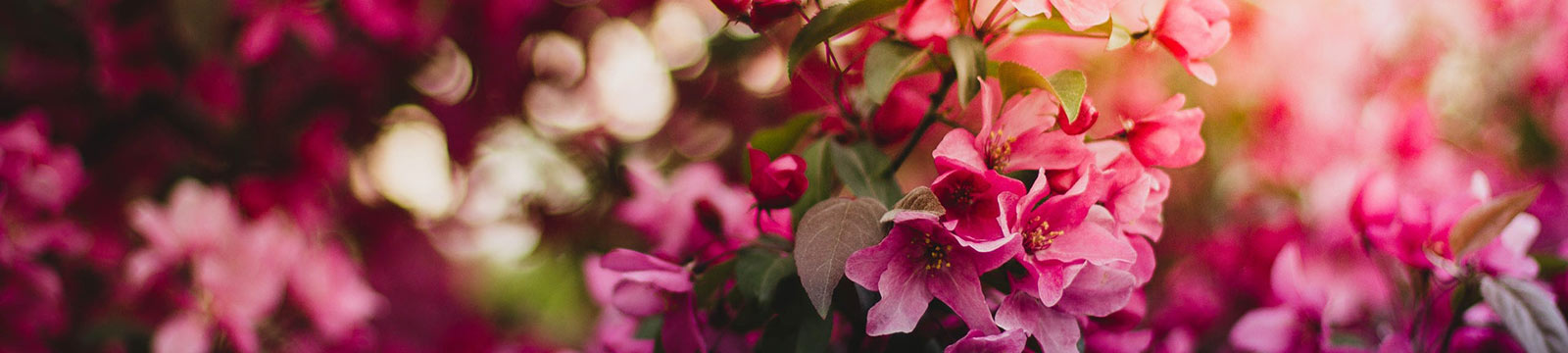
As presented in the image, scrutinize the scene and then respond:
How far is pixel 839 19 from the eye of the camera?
0.55 meters

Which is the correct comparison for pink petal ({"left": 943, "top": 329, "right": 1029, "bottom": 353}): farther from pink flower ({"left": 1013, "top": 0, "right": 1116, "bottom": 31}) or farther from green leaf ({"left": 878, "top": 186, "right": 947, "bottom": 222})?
pink flower ({"left": 1013, "top": 0, "right": 1116, "bottom": 31})

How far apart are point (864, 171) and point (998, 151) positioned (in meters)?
0.10

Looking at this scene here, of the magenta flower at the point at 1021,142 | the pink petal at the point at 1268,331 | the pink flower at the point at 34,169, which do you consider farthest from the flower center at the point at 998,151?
the pink flower at the point at 34,169

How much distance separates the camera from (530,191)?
1.80m

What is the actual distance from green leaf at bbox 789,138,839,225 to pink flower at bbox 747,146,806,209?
23mm

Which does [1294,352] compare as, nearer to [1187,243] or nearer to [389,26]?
[1187,243]

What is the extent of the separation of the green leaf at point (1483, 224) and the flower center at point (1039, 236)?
44 cm

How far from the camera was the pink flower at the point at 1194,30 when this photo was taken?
604mm

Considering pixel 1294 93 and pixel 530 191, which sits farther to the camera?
pixel 530 191

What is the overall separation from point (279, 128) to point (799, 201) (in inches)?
52.2

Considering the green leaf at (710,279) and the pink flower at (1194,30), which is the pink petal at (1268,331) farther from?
the green leaf at (710,279)

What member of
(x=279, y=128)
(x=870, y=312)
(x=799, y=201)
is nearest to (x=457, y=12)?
(x=279, y=128)

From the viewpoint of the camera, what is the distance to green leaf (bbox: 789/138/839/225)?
2.03 ft

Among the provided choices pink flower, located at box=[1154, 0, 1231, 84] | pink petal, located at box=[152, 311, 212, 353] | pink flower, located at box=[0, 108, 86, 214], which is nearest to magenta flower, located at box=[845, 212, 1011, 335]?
pink flower, located at box=[1154, 0, 1231, 84]
